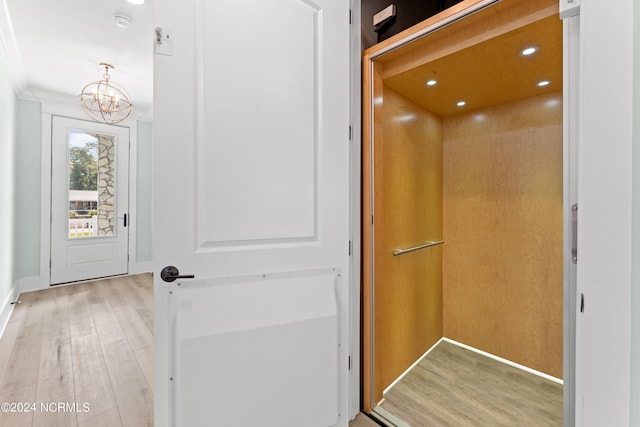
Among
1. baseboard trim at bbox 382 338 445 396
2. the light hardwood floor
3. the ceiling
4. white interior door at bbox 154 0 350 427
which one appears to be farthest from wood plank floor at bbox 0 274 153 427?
the ceiling

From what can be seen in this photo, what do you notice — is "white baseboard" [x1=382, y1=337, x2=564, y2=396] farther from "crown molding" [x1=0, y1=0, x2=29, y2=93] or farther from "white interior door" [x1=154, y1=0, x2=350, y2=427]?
"crown molding" [x1=0, y1=0, x2=29, y2=93]

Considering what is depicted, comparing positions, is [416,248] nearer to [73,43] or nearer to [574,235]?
[574,235]

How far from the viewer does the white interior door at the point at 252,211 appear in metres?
1.02

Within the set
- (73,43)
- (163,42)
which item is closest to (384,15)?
(163,42)

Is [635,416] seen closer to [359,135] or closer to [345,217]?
[345,217]

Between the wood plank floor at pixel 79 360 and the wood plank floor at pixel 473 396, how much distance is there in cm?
152

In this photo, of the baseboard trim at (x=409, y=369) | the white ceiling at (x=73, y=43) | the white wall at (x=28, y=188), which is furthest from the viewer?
the white wall at (x=28, y=188)

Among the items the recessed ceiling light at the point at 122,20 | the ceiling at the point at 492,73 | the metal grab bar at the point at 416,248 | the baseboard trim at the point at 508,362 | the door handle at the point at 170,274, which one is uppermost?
the recessed ceiling light at the point at 122,20

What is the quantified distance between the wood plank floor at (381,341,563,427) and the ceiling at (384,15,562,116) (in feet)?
6.49

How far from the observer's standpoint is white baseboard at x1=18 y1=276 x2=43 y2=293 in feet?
12.1

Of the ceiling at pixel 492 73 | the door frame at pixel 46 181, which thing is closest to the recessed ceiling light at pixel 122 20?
the ceiling at pixel 492 73

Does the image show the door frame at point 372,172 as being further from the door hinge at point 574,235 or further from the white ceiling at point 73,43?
the white ceiling at point 73,43

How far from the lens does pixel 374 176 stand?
164cm

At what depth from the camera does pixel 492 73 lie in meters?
1.66
